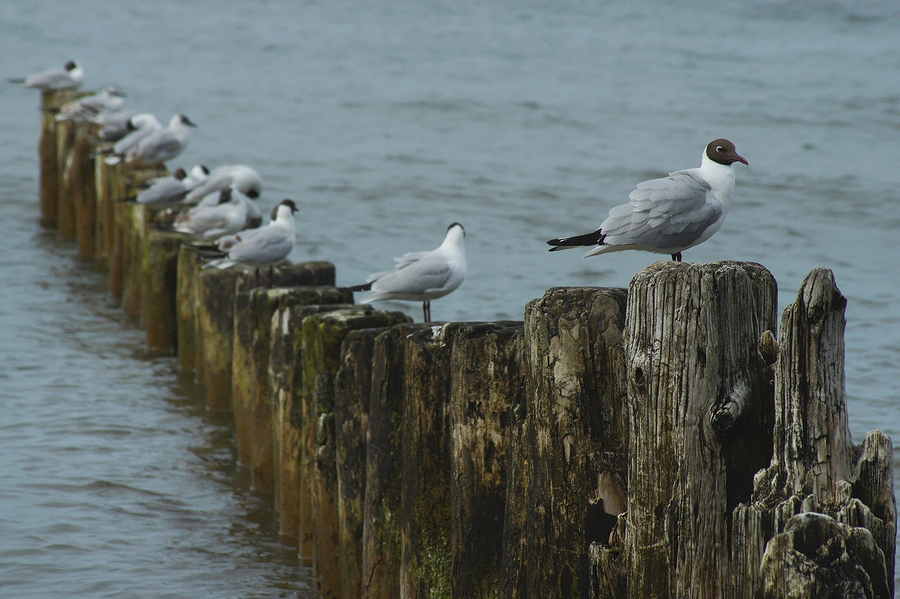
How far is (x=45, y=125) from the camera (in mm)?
14367

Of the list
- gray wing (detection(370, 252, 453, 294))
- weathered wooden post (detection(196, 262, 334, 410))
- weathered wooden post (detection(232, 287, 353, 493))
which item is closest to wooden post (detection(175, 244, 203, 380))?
weathered wooden post (detection(196, 262, 334, 410))

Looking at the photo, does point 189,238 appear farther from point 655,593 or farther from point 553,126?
point 553,126

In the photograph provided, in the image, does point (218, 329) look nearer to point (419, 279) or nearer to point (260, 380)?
point (260, 380)

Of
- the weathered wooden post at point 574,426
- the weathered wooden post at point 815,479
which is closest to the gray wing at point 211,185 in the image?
the weathered wooden post at point 574,426

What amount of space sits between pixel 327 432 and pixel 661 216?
1711mm

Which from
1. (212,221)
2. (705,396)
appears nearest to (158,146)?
(212,221)

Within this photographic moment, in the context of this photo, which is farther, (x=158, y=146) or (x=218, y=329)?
(x=158, y=146)

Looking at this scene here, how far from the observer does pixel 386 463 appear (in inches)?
159

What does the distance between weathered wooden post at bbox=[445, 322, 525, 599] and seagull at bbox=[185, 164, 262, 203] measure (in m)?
7.18

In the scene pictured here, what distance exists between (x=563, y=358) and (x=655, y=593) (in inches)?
24.7

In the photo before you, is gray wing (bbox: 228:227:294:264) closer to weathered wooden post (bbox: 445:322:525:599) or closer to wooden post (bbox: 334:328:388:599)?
wooden post (bbox: 334:328:388:599)

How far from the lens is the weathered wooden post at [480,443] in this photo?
10.8 ft

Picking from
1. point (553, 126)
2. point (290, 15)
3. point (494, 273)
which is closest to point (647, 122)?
point (553, 126)

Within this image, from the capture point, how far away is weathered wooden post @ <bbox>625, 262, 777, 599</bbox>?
7.93 ft
